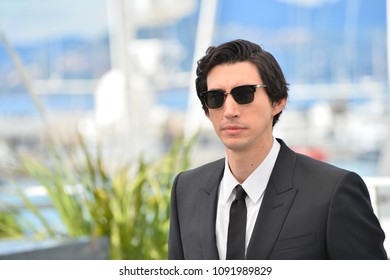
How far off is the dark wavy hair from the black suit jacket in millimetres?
121

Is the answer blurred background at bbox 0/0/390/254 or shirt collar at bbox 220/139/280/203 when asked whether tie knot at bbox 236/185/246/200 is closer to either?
shirt collar at bbox 220/139/280/203

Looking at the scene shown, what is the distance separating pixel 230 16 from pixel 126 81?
2911cm

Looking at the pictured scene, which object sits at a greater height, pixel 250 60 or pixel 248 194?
pixel 250 60

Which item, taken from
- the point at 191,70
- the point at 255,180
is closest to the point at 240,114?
the point at 255,180

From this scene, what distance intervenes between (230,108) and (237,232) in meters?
0.23

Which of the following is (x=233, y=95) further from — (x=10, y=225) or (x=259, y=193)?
(x=10, y=225)

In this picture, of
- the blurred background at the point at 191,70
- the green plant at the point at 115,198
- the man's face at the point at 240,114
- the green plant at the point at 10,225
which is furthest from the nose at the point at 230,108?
the blurred background at the point at 191,70

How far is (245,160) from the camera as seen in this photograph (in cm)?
138

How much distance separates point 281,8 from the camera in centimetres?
3641

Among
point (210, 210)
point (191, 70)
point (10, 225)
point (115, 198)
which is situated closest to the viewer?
point (210, 210)

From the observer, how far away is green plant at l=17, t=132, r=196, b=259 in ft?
11.6

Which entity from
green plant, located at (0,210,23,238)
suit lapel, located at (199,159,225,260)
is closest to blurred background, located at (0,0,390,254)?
green plant, located at (0,210,23,238)
